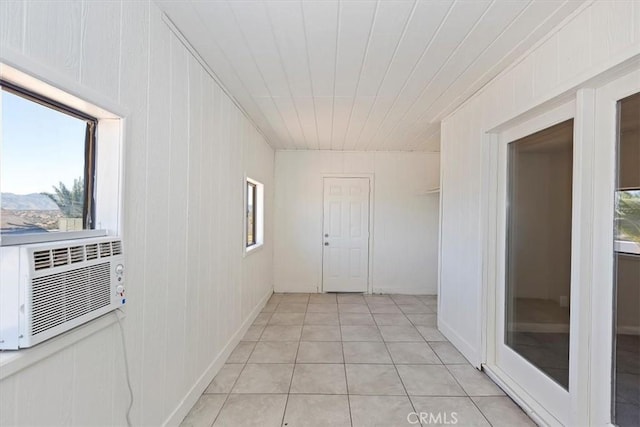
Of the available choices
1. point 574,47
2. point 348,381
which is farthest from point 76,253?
point 574,47

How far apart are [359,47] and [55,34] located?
1.60 m

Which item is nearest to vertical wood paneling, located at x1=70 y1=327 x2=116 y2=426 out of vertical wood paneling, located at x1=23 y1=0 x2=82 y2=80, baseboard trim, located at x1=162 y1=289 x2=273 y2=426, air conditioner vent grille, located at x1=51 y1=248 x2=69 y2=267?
air conditioner vent grille, located at x1=51 y1=248 x2=69 y2=267

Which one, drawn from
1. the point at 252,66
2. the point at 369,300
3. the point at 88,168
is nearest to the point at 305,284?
the point at 369,300

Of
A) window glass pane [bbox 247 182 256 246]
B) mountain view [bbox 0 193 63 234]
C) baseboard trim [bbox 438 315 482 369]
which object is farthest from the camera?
window glass pane [bbox 247 182 256 246]

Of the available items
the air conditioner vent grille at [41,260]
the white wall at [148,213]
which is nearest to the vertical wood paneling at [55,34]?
the white wall at [148,213]

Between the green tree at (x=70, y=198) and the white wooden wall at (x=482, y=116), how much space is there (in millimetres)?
2424

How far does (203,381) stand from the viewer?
2.34 metres

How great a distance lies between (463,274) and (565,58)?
199cm

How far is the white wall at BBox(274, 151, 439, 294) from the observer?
5418 mm

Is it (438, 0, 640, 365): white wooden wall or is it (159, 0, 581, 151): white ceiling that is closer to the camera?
(438, 0, 640, 365): white wooden wall

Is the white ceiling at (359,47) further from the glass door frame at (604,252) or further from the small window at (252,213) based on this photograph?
the small window at (252,213)

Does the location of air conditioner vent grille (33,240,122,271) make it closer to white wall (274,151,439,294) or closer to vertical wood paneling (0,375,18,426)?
vertical wood paneling (0,375,18,426)

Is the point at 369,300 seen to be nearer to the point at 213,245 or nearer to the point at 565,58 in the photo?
the point at 213,245

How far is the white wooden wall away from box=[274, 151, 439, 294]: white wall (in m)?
1.74
